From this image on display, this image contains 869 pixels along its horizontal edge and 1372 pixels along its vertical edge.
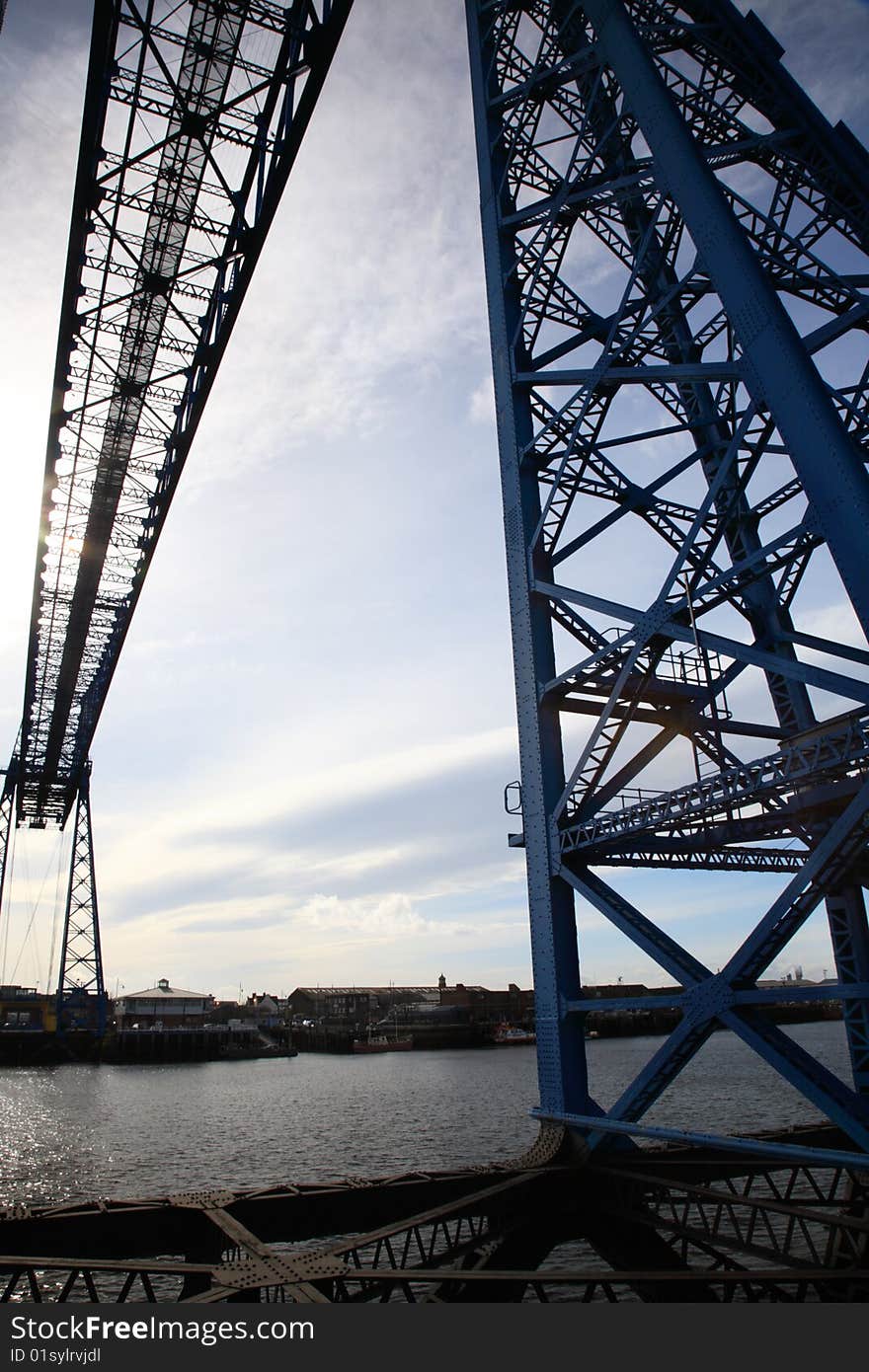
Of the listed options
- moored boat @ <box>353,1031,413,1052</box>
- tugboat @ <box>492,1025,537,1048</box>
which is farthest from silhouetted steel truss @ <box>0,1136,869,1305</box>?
tugboat @ <box>492,1025,537,1048</box>

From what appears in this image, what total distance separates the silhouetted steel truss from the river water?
16130 mm

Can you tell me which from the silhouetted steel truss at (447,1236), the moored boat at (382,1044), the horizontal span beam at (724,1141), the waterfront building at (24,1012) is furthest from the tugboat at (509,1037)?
the horizontal span beam at (724,1141)

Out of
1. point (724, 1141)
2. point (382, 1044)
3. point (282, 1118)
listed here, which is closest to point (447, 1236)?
point (724, 1141)

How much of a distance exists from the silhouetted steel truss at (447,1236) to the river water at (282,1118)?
1613cm

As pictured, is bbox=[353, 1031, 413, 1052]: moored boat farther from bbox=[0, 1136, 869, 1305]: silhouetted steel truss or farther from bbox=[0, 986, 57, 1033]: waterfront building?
bbox=[0, 1136, 869, 1305]: silhouetted steel truss

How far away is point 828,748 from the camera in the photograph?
8.86 m

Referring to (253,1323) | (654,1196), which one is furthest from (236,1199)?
(654,1196)

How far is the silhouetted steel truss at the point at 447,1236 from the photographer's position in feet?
25.4

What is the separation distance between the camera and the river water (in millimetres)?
27250

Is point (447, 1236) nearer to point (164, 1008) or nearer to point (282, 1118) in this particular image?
point (282, 1118)

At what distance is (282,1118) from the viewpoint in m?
41.0

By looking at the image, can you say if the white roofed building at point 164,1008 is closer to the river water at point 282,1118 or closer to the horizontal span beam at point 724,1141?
the river water at point 282,1118

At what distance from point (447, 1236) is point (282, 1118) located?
34554mm

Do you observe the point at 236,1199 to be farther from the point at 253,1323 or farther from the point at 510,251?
the point at 510,251
